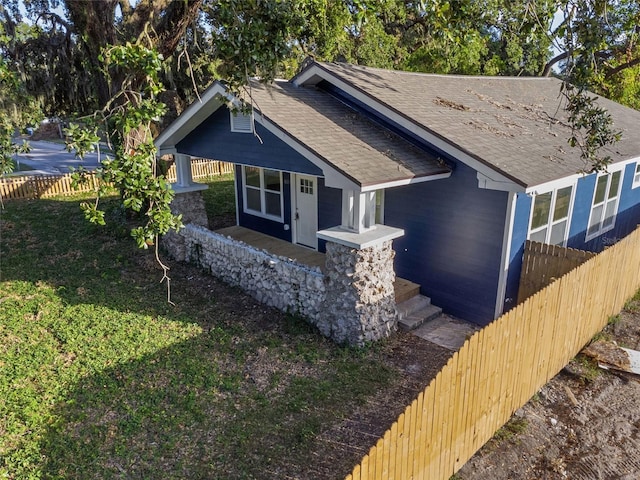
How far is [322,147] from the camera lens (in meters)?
7.85

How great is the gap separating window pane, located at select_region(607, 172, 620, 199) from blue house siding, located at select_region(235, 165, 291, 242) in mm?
8354

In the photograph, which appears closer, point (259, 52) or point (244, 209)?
point (259, 52)

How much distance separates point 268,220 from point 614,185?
9220 millimetres

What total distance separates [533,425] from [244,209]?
9.49 metres

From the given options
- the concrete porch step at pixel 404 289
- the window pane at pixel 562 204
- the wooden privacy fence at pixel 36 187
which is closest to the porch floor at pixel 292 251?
the concrete porch step at pixel 404 289

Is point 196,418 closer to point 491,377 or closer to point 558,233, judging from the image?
point 491,377

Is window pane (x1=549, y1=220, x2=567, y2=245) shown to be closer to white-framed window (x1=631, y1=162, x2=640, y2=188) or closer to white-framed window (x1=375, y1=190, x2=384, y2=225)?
white-framed window (x1=375, y1=190, x2=384, y2=225)

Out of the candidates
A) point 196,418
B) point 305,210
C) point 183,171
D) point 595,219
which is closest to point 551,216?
point 595,219

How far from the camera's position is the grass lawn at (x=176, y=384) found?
5426 mm

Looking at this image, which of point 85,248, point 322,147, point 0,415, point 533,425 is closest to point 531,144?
point 322,147

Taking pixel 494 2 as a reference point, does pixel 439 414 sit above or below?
below

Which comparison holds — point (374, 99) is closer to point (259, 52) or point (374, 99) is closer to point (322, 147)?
point (322, 147)

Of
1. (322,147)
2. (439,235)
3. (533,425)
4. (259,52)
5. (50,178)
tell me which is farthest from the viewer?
(50,178)

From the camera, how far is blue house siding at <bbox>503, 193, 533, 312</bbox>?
Result: 810cm
